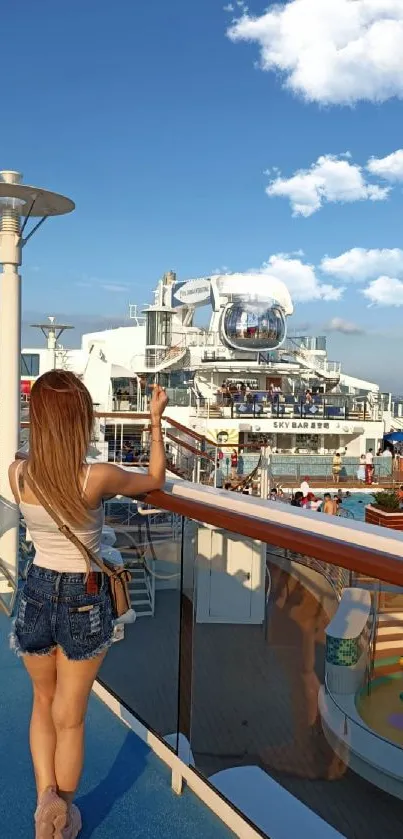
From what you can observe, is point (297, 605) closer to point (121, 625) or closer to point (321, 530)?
point (121, 625)

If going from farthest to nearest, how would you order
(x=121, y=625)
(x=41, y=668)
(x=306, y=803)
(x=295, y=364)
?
(x=295, y=364)
(x=121, y=625)
(x=306, y=803)
(x=41, y=668)

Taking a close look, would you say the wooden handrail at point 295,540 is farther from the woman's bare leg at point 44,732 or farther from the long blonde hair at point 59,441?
the woman's bare leg at point 44,732

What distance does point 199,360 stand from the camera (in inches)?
1331

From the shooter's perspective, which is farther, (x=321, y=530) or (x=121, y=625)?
(x=121, y=625)

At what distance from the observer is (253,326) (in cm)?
3173

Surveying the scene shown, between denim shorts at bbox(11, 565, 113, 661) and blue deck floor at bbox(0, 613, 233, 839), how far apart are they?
653mm

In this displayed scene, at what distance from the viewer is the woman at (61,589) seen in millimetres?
1638

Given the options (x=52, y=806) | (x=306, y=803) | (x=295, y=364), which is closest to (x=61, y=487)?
(x=52, y=806)

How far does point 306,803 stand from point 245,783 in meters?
0.18

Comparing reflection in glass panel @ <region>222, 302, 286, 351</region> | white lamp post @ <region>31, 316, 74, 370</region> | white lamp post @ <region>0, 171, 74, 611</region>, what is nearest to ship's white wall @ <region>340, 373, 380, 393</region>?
reflection in glass panel @ <region>222, 302, 286, 351</region>

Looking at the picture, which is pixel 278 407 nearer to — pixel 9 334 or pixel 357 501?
pixel 357 501

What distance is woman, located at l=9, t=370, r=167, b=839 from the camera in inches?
64.5

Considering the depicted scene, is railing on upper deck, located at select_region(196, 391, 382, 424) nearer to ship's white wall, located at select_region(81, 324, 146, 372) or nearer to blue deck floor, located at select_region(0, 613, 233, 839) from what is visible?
ship's white wall, located at select_region(81, 324, 146, 372)

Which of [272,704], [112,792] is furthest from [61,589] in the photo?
[272,704]
